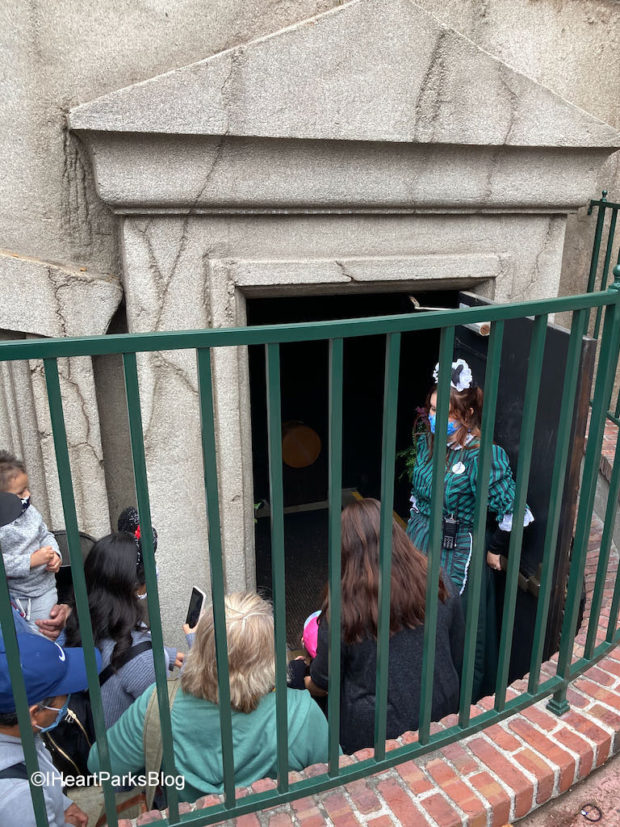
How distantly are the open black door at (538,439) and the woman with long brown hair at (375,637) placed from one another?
0.66m

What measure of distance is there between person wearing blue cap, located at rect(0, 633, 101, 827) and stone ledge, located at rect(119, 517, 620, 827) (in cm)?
23

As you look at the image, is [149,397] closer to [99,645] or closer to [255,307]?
[99,645]

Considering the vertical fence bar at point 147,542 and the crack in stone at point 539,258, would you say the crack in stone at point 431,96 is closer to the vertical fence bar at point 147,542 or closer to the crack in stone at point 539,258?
the crack in stone at point 539,258

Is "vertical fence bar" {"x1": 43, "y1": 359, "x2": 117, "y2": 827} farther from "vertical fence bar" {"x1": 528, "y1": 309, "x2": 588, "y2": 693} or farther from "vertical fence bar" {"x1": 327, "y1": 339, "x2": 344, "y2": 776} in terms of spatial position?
"vertical fence bar" {"x1": 528, "y1": 309, "x2": 588, "y2": 693}

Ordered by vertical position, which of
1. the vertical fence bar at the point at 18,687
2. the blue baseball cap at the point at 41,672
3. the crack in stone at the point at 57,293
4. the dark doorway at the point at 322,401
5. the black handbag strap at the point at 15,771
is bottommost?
the dark doorway at the point at 322,401

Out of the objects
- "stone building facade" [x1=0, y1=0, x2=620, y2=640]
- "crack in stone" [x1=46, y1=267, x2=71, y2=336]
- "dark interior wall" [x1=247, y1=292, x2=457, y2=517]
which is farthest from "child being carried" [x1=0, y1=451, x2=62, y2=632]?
"dark interior wall" [x1=247, y1=292, x2=457, y2=517]

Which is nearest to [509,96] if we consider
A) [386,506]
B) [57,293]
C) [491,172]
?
[491,172]

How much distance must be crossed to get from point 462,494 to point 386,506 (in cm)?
152

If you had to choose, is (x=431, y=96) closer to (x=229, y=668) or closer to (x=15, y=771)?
(x=229, y=668)

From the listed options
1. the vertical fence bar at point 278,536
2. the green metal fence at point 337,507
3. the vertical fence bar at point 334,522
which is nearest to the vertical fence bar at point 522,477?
the green metal fence at point 337,507

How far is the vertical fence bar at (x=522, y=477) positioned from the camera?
61.5 inches

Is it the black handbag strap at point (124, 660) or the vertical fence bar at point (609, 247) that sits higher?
the vertical fence bar at point (609, 247)

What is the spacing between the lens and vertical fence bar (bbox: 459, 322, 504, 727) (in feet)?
4.96

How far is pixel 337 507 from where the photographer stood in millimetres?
1407
